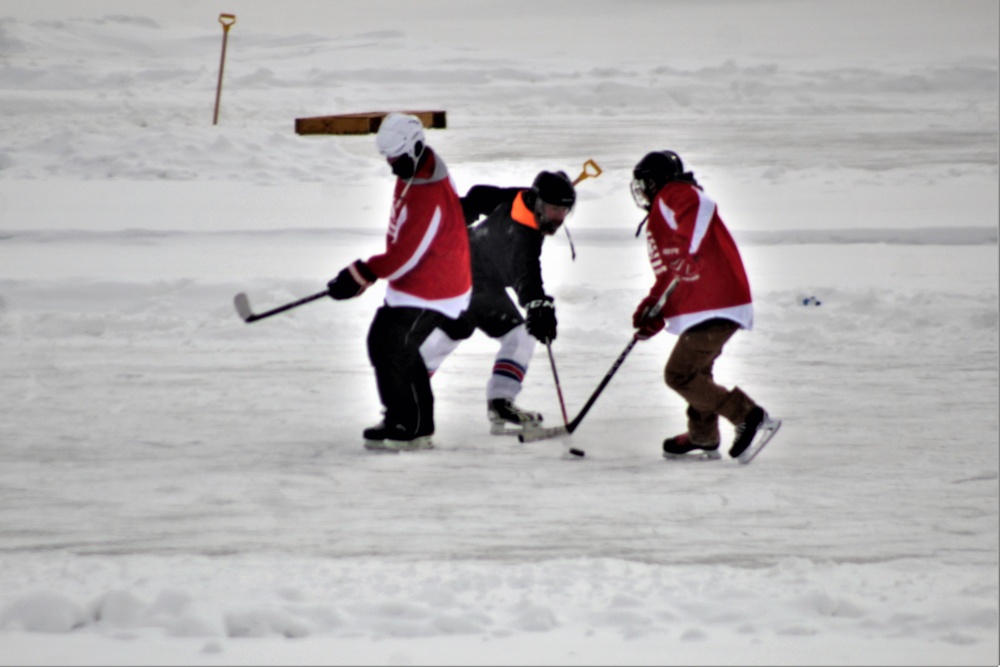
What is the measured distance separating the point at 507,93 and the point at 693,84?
3948 mm

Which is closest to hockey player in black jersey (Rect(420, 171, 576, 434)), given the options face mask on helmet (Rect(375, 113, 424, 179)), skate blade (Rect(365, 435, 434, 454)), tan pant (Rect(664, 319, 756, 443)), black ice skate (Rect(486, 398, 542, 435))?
black ice skate (Rect(486, 398, 542, 435))

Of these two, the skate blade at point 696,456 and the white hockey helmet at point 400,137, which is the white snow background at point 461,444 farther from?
the white hockey helmet at point 400,137

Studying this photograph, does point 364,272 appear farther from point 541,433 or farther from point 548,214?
point 541,433

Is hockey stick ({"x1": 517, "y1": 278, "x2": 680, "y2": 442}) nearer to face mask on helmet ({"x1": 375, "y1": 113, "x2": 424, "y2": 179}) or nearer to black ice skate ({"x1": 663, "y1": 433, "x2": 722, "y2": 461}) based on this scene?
black ice skate ({"x1": 663, "y1": 433, "x2": 722, "y2": 461})

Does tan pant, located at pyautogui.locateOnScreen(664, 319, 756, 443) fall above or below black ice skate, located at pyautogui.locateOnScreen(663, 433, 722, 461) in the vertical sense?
above

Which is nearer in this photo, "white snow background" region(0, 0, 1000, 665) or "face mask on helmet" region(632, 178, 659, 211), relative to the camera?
"white snow background" region(0, 0, 1000, 665)

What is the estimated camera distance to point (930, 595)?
4039 mm

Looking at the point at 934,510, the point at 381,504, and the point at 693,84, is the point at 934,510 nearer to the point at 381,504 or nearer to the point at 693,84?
the point at 381,504

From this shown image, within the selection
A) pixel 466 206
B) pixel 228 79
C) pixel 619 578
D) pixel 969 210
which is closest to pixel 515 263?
pixel 466 206

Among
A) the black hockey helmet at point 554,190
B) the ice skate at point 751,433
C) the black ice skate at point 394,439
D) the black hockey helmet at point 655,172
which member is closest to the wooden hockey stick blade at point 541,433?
the black ice skate at point 394,439

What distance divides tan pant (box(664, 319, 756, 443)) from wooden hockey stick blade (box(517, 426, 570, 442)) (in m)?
0.71

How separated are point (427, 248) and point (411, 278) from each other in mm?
157

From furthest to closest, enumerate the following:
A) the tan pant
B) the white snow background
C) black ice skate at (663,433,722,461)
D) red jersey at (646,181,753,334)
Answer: black ice skate at (663,433,722,461) < the tan pant < red jersey at (646,181,753,334) < the white snow background

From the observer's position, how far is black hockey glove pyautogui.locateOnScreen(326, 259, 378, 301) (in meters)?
5.48
